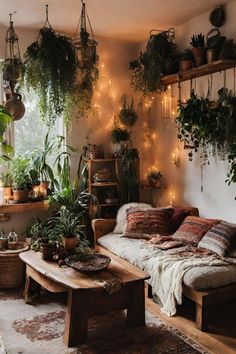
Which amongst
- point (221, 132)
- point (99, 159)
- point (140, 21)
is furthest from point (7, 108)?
point (221, 132)

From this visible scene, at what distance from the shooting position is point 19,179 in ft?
15.3

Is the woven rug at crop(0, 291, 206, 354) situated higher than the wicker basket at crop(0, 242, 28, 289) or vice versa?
the wicker basket at crop(0, 242, 28, 289)

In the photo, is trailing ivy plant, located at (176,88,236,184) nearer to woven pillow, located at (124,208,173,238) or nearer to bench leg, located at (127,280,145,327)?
woven pillow, located at (124,208,173,238)

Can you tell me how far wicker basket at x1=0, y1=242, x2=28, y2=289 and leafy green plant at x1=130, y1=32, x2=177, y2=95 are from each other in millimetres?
2347

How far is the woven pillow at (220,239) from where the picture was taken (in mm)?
3727

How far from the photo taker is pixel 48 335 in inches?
126

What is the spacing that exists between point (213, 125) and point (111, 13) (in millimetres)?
1554

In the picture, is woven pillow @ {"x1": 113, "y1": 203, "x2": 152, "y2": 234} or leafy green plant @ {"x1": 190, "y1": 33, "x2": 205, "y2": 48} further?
woven pillow @ {"x1": 113, "y1": 203, "x2": 152, "y2": 234}

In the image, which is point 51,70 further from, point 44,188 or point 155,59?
point 44,188

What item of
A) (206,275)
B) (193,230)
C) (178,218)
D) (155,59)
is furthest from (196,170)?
(206,275)

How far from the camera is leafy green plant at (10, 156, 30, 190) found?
15.3 ft

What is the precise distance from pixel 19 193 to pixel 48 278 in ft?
4.95

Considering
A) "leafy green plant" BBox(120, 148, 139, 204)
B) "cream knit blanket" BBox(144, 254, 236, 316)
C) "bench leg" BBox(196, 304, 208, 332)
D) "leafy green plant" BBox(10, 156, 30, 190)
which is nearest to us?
"bench leg" BBox(196, 304, 208, 332)

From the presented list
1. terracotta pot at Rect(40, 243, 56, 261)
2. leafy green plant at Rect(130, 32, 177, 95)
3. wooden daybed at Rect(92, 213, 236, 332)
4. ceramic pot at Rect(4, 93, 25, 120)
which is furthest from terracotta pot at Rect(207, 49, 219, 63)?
terracotta pot at Rect(40, 243, 56, 261)
